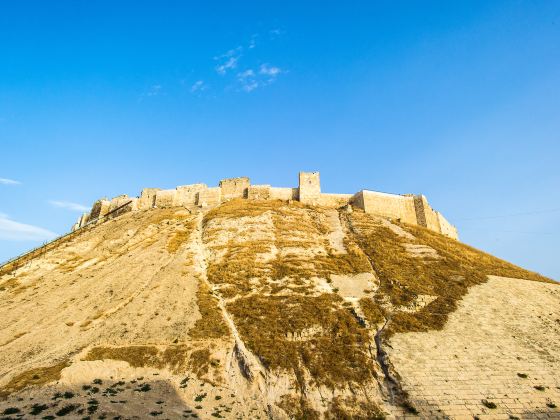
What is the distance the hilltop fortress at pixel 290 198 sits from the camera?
61.4m

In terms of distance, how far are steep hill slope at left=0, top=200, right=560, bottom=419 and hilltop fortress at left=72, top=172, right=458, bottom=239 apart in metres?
12.4

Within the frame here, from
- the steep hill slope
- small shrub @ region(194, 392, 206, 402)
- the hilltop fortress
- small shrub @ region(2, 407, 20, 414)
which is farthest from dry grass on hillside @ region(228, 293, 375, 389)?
the hilltop fortress

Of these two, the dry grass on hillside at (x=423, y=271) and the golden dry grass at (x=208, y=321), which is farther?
the dry grass on hillside at (x=423, y=271)

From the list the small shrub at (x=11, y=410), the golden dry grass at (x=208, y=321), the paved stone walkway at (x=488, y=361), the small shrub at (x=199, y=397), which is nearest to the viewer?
the small shrub at (x=11, y=410)

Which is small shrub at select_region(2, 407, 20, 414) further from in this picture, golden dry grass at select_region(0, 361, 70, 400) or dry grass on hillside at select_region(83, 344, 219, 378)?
dry grass on hillside at select_region(83, 344, 219, 378)

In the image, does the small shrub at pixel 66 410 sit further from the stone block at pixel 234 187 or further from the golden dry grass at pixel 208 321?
the stone block at pixel 234 187

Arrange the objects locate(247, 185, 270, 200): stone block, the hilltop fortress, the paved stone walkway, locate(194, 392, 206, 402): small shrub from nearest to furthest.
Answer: the paved stone walkway < locate(194, 392, 206, 402): small shrub < the hilltop fortress < locate(247, 185, 270, 200): stone block

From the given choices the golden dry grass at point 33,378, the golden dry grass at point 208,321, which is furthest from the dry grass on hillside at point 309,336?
the golden dry grass at point 33,378

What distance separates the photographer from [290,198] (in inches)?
2517

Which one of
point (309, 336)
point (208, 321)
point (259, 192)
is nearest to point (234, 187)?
point (259, 192)

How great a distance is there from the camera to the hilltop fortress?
61.4 metres

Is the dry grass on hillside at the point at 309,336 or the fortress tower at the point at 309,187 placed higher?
the fortress tower at the point at 309,187

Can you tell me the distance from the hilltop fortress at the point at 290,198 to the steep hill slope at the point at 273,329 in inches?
488

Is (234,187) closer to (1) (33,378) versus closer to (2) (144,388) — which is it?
(2) (144,388)
